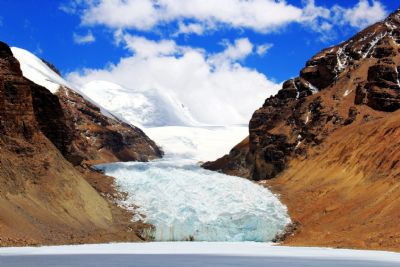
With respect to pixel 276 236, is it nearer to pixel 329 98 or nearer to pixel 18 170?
pixel 18 170

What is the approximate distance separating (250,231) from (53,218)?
23.1 meters

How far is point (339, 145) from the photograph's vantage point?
8644 centimetres

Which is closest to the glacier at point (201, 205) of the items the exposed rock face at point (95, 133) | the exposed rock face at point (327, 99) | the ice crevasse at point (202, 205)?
the ice crevasse at point (202, 205)

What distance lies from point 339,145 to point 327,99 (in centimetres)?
1681

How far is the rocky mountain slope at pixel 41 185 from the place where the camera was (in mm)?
53594

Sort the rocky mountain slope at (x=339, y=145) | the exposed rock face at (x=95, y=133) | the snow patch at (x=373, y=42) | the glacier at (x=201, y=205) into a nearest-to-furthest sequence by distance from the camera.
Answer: the rocky mountain slope at (x=339, y=145)
the glacier at (x=201, y=205)
the snow patch at (x=373, y=42)
the exposed rock face at (x=95, y=133)

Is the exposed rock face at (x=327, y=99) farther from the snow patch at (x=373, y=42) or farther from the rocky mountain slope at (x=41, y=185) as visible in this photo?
the rocky mountain slope at (x=41, y=185)

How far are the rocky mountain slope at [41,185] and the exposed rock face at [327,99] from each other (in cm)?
3128

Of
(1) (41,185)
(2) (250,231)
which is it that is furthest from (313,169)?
(1) (41,185)

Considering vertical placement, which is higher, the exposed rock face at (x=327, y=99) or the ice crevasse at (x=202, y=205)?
the exposed rock face at (x=327, y=99)

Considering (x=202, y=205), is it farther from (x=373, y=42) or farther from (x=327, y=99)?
(x=373, y=42)

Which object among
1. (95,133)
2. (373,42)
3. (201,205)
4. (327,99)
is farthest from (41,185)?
(95,133)

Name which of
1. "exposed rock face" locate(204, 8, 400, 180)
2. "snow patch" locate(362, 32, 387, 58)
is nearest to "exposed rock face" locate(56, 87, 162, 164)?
"exposed rock face" locate(204, 8, 400, 180)

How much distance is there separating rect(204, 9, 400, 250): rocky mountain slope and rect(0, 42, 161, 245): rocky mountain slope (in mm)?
19387
